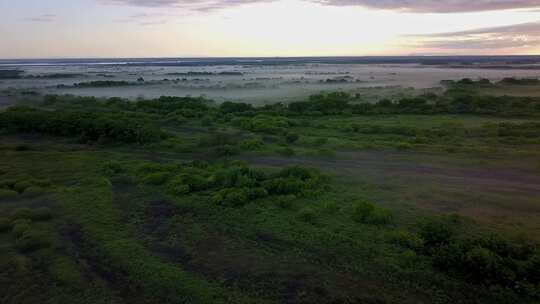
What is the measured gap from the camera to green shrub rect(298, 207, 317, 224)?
11672 millimetres

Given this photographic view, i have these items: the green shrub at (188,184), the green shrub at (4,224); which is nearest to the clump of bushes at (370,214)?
the green shrub at (188,184)

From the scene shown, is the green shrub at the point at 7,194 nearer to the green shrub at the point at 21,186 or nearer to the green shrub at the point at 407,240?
the green shrub at the point at 21,186

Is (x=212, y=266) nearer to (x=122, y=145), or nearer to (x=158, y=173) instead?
(x=158, y=173)

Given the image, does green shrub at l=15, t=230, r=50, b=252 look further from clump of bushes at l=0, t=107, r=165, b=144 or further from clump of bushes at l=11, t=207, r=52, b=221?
clump of bushes at l=0, t=107, r=165, b=144

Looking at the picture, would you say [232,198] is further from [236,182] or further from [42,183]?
[42,183]

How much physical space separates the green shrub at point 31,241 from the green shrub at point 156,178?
506 centimetres

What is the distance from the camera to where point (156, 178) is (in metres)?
15.4

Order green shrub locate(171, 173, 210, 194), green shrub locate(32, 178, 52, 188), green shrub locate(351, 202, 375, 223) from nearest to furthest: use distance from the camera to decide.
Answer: green shrub locate(351, 202, 375, 223)
green shrub locate(171, 173, 210, 194)
green shrub locate(32, 178, 52, 188)

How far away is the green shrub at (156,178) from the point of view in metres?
15.4

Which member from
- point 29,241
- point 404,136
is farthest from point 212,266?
point 404,136

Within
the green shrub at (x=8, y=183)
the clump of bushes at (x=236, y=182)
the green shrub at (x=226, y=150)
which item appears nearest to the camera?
the clump of bushes at (x=236, y=182)

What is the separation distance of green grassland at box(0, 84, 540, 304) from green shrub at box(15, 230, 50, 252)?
0.04 meters

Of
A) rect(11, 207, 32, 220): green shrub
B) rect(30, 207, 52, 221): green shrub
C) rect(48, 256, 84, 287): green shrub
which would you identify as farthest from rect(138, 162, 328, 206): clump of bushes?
rect(48, 256, 84, 287): green shrub

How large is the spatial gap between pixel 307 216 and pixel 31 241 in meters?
7.42
